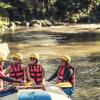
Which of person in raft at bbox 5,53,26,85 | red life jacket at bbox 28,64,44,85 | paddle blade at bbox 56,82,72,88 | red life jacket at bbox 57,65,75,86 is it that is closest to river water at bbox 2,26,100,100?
red life jacket at bbox 57,65,75,86

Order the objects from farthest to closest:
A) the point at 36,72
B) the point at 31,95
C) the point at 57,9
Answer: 1. the point at 57,9
2. the point at 36,72
3. the point at 31,95

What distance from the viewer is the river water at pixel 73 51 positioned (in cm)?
2394

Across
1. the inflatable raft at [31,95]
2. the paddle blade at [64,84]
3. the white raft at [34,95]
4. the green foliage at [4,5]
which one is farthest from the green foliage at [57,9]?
the white raft at [34,95]

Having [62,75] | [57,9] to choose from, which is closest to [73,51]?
[62,75]

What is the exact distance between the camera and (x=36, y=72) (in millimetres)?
16500

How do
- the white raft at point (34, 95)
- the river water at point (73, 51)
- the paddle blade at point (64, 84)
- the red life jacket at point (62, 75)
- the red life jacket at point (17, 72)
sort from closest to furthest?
the white raft at point (34, 95) < the paddle blade at point (64, 84) < the red life jacket at point (17, 72) < the red life jacket at point (62, 75) < the river water at point (73, 51)

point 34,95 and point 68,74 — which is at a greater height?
point 34,95

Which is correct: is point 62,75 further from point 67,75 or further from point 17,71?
point 17,71

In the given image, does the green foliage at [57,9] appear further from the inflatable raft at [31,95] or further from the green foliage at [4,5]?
the inflatable raft at [31,95]

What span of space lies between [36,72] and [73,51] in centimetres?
2248

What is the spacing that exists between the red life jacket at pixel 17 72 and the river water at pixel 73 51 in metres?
4.64

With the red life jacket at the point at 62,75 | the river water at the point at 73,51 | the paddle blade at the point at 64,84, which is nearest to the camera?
the paddle blade at the point at 64,84

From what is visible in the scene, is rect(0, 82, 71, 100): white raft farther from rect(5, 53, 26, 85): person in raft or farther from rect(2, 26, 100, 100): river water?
rect(2, 26, 100, 100): river water

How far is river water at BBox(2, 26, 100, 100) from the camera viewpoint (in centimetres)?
2394
